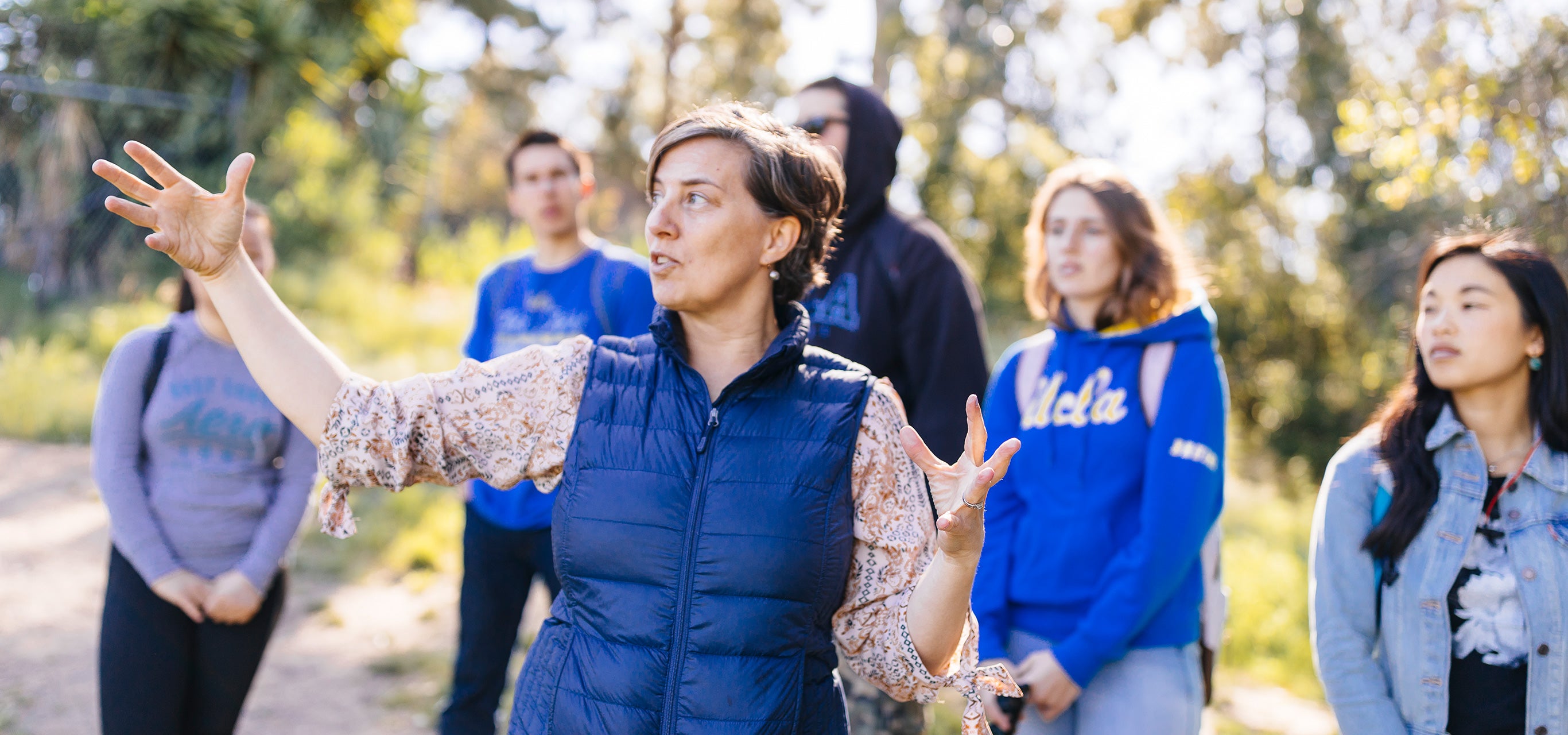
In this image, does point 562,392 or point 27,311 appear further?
point 27,311

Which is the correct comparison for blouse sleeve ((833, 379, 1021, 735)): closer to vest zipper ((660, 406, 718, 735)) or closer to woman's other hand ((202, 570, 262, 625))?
vest zipper ((660, 406, 718, 735))

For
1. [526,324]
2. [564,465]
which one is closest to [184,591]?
[526,324]

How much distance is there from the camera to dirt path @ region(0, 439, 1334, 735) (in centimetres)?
459

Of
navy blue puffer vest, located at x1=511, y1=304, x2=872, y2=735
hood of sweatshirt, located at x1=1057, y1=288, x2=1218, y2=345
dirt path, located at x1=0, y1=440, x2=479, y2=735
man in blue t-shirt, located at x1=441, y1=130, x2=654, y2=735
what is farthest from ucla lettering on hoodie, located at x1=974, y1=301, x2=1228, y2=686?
dirt path, located at x1=0, y1=440, x2=479, y2=735

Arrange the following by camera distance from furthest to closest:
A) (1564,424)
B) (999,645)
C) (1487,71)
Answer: (1487,71)
(999,645)
(1564,424)

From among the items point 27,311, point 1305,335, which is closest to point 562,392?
point 27,311

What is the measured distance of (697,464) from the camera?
72.9 inches

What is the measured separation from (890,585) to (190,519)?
2310 millimetres

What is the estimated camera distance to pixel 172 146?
10492mm

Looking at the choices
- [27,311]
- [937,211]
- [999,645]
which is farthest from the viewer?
[937,211]

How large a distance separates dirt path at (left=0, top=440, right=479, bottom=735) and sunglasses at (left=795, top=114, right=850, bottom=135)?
327 cm

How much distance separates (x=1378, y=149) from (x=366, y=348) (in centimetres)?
866

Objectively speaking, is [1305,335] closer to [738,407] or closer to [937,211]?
[937,211]

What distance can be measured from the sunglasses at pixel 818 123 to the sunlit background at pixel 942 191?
3.44 feet
